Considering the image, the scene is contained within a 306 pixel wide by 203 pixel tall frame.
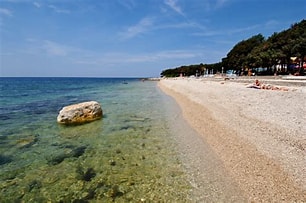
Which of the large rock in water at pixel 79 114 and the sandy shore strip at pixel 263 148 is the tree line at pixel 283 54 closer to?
the sandy shore strip at pixel 263 148

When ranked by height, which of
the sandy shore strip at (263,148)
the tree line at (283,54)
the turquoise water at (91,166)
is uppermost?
the tree line at (283,54)

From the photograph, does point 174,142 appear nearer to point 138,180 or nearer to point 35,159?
point 138,180

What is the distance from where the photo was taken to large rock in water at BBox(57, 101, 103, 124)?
11984 mm

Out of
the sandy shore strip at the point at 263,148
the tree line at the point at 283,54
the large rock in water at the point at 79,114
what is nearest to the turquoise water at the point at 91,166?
the large rock in water at the point at 79,114

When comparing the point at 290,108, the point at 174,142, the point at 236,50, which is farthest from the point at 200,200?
the point at 236,50

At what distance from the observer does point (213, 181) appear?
5.19 m

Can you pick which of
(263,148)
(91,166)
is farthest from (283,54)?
(91,166)

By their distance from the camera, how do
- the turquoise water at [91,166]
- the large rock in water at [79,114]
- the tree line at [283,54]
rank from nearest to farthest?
the turquoise water at [91,166]
the large rock in water at [79,114]
the tree line at [283,54]

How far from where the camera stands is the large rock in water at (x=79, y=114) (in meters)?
12.0

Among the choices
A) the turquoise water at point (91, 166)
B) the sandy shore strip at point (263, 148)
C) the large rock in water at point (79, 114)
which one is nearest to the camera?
the sandy shore strip at point (263, 148)

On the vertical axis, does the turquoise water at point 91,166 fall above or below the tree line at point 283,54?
below

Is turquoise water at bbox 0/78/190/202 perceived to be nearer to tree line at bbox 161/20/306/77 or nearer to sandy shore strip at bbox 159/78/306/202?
sandy shore strip at bbox 159/78/306/202

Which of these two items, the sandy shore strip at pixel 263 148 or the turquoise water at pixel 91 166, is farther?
the turquoise water at pixel 91 166

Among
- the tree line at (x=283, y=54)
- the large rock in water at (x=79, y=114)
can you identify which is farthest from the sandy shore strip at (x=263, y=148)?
the tree line at (x=283, y=54)
